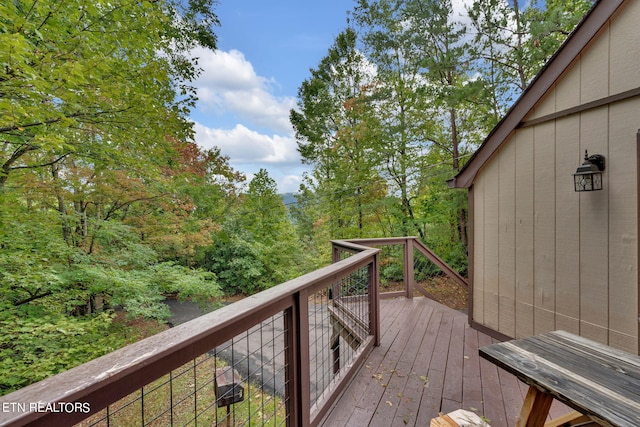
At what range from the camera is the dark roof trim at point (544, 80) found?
243cm

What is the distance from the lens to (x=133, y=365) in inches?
28.9

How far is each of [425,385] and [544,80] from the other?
3.18 metres

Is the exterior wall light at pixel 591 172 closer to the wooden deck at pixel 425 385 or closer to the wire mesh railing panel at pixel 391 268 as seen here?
the wooden deck at pixel 425 385

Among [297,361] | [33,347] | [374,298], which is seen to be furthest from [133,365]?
[33,347]

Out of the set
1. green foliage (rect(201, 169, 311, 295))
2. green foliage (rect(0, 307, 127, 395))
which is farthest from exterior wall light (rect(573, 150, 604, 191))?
green foliage (rect(201, 169, 311, 295))

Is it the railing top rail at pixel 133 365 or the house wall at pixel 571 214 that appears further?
the house wall at pixel 571 214

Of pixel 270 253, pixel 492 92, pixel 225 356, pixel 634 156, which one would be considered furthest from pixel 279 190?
pixel 634 156

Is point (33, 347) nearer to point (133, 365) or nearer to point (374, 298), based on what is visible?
point (374, 298)

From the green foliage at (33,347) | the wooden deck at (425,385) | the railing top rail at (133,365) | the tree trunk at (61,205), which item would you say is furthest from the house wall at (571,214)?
the tree trunk at (61,205)

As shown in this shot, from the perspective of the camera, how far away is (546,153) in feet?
9.59

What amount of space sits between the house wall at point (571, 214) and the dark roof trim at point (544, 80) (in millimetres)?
63

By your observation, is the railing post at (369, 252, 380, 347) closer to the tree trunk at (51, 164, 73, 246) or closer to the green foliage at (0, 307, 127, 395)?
the green foliage at (0, 307, 127, 395)

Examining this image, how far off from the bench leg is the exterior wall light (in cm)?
203

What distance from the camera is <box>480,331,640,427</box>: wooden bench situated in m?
1.05
